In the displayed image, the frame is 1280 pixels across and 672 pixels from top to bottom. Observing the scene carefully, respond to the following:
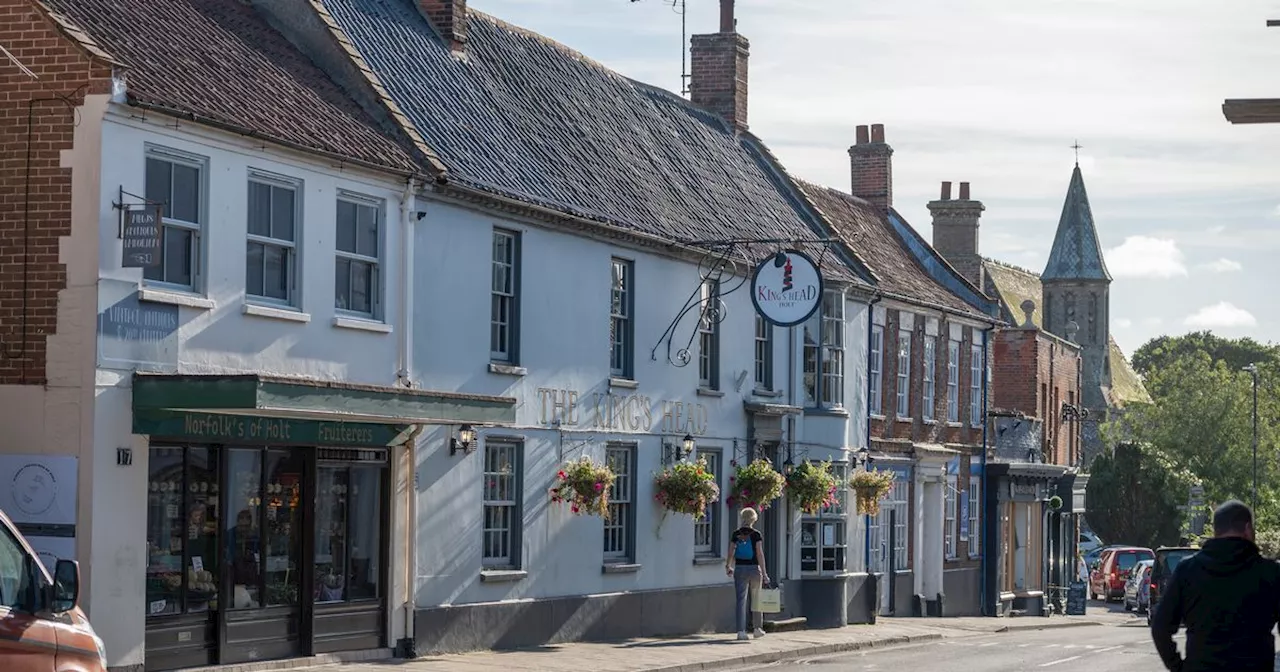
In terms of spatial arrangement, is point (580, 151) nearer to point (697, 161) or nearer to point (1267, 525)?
point (697, 161)

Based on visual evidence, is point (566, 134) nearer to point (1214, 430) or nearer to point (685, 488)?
point (685, 488)

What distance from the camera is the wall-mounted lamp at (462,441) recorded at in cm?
2378

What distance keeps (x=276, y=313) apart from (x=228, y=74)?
9.56ft

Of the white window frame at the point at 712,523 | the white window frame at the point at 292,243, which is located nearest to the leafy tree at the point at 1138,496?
the white window frame at the point at 712,523

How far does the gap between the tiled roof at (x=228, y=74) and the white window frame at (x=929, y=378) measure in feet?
65.2

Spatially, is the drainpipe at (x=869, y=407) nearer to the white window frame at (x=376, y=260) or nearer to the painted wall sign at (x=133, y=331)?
the white window frame at (x=376, y=260)

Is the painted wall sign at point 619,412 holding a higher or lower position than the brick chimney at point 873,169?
lower

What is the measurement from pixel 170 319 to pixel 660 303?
11.5 metres

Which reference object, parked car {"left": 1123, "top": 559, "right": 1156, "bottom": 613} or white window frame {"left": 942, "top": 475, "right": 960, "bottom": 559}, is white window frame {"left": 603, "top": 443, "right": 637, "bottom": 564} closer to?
white window frame {"left": 942, "top": 475, "right": 960, "bottom": 559}

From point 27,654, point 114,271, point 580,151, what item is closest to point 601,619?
point 580,151

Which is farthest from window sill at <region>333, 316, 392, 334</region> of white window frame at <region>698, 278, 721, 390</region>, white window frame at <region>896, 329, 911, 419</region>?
white window frame at <region>896, 329, 911, 419</region>

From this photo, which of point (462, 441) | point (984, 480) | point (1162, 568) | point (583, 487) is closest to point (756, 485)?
point (583, 487)

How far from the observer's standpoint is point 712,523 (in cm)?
3133

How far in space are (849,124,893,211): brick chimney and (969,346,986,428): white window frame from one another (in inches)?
169
